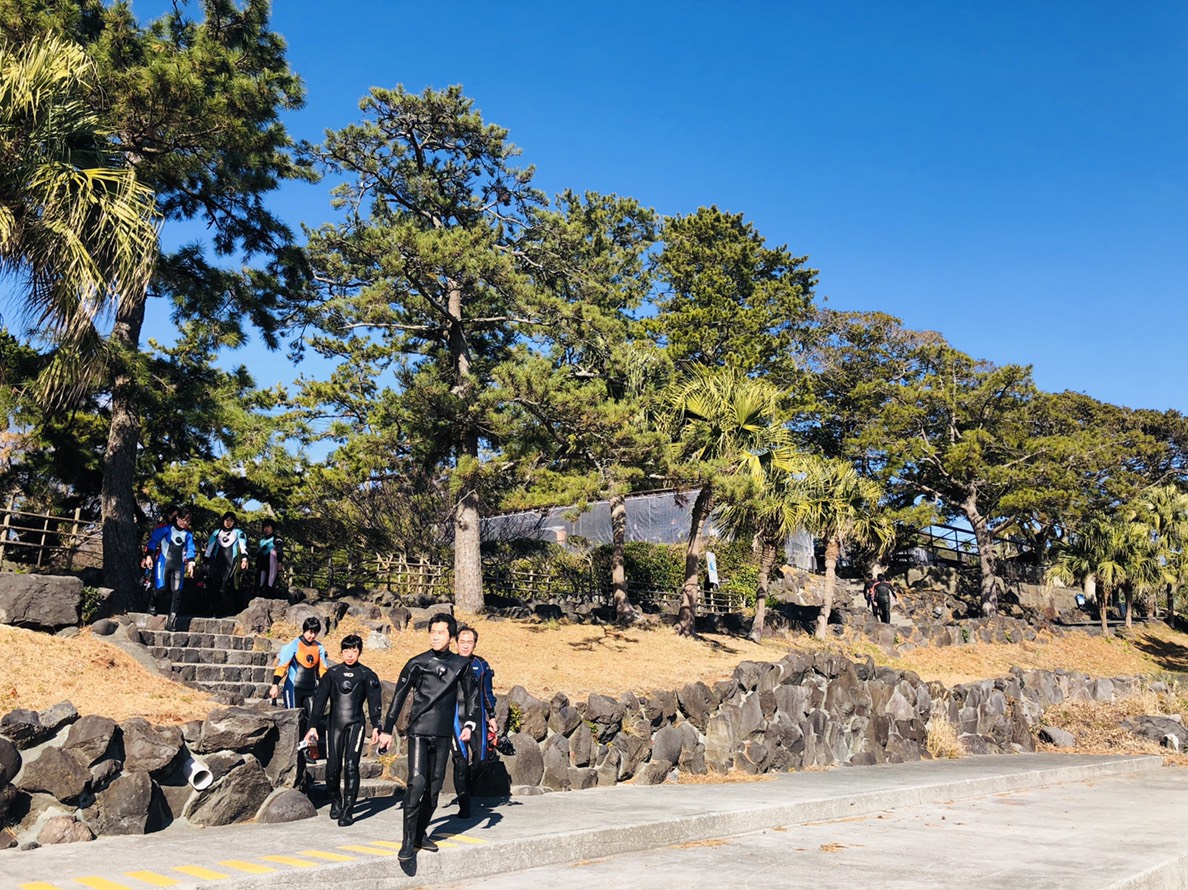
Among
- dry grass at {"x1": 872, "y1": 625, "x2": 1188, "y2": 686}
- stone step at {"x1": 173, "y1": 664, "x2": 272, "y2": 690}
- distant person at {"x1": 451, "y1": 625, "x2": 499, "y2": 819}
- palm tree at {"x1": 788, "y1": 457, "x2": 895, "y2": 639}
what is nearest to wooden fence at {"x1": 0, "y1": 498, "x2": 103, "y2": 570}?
stone step at {"x1": 173, "y1": 664, "x2": 272, "y2": 690}

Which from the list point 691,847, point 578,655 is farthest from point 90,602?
point 691,847

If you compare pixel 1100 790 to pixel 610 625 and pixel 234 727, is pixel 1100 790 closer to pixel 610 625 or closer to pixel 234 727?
pixel 610 625

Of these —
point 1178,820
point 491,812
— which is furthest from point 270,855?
point 1178,820

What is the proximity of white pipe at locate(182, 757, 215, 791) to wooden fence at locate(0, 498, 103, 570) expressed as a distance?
33.5 feet

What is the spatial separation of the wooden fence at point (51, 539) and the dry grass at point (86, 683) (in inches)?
273

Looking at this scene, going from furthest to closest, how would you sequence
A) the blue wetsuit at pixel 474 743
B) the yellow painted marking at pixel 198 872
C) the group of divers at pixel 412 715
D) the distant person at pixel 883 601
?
the distant person at pixel 883 601
the blue wetsuit at pixel 474 743
the group of divers at pixel 412 715
the yellow painted marking at pixel 198 872

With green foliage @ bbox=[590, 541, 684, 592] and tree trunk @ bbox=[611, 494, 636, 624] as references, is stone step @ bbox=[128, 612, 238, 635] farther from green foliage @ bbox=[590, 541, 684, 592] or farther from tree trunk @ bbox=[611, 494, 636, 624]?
green foliage @ bbox=[590, 541, 684, 592]

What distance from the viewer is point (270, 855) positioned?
619 centimetres

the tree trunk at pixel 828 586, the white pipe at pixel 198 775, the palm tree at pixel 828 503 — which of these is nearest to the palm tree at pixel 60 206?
the white pipe at pixel 198 775

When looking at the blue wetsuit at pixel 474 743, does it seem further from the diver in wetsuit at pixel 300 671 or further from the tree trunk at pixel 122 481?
the tree trunk at pixel 122 481

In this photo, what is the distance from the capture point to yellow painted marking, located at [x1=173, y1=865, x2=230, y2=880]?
5.45 metres

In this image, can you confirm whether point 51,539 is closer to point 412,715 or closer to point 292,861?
point 412,715

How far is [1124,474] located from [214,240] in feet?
110

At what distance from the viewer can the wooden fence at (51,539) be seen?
16469mm
